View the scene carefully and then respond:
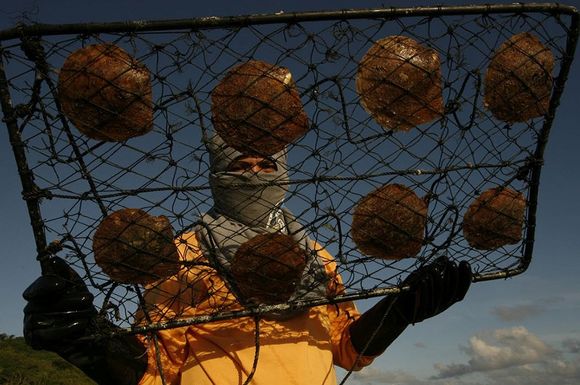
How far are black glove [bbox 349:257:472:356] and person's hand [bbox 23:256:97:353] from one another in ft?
4.46

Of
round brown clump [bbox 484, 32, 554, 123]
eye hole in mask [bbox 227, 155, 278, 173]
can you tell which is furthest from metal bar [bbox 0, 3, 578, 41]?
eye hole in mask [bbox 227, 155, 278, 173]

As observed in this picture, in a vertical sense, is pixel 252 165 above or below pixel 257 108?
above

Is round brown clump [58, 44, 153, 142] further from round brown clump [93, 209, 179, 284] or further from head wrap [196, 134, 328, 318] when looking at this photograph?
head wrap [196, 134, 328, 318]

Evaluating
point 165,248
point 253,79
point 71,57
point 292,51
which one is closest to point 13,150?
point 71,57

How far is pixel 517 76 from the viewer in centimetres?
280

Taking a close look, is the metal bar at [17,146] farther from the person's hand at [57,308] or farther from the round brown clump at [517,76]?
the round brown clump at [517,76]

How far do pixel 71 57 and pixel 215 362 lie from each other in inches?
68.7

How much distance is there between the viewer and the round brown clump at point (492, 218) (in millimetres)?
3043

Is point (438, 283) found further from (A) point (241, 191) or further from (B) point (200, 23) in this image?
(B) point (200, 23)

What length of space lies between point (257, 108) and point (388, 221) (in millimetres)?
743

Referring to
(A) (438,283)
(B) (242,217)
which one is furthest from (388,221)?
(B) (242,217)

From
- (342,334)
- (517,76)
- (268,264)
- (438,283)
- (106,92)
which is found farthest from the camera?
(342,334)

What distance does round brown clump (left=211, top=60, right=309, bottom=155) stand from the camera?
243 cm

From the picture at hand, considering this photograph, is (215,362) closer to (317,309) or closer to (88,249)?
(317,309)
